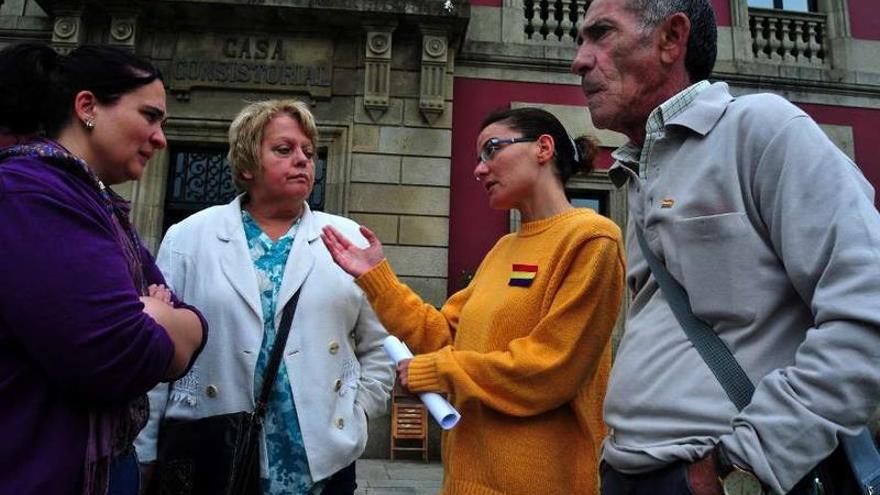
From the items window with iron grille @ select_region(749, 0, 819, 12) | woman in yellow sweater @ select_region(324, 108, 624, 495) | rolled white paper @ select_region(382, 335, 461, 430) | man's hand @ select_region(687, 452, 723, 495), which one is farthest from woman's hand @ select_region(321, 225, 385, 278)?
window with iron grille @ select_region(749, 0, 819, 12)

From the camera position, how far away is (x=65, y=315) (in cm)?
127

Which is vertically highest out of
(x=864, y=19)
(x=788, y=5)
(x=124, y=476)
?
(x=788, y=5)

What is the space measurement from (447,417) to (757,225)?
92 centimetres

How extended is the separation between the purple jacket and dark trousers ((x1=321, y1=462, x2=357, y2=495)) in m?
1.01

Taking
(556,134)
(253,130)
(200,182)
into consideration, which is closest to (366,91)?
(200,182)

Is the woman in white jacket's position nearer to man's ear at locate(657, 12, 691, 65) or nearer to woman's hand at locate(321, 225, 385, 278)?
woman's hand at locate(321, 225, 385, 278)

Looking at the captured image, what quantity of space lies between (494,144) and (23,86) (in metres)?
1.43

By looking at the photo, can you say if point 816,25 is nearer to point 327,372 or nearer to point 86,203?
point 327,372

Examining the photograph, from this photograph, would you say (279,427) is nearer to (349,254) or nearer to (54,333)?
(349,254)

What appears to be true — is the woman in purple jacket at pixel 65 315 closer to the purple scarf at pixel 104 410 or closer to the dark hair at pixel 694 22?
the purple scarf at pixel 104 410

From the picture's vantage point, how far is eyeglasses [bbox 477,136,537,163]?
233 centimetres

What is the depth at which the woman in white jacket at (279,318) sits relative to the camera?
217cm

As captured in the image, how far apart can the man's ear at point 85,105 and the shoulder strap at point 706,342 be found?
1.41 metres

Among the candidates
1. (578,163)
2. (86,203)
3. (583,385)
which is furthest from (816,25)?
(86,203)
